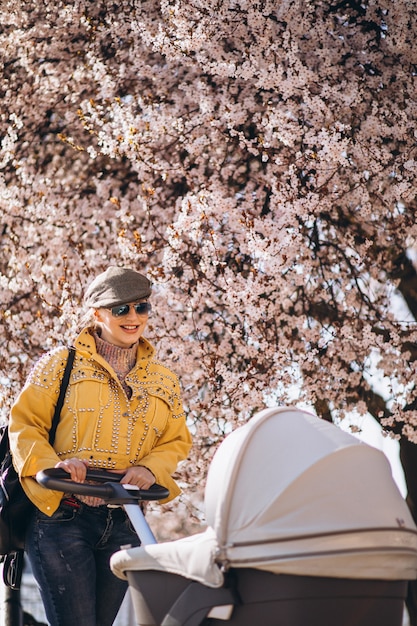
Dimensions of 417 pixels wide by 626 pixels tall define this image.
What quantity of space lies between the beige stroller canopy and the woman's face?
1073 mm

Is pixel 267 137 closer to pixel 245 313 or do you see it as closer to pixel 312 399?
pixel 245 313

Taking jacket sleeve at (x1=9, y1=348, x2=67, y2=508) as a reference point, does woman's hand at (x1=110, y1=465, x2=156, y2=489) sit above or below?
below

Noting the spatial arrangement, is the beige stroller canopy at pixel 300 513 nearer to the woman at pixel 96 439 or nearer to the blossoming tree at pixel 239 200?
the woman at pixel 96 439

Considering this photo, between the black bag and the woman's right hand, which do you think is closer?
the woman's right hand

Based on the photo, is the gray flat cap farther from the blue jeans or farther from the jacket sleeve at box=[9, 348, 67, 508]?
the blue jeans

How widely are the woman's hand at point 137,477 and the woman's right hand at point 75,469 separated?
0.64 ft

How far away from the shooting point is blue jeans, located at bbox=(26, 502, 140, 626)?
3268 millimetres

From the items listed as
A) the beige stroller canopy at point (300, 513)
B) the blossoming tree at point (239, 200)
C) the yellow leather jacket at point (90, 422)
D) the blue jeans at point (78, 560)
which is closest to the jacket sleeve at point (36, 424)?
the yellow leather jacket at point (90, 422)

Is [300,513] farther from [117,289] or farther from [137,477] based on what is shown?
[117,289]

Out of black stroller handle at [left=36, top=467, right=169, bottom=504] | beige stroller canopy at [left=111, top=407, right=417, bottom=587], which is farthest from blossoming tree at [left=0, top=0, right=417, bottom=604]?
beige stroller canopy at [left=111, top=407, right=417, bottom=587]

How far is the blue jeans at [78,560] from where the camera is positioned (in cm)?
327

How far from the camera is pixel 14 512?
343 centimetres

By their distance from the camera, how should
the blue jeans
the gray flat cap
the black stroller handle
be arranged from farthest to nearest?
the gray flat cap, the blue jeans, the black stroller handle

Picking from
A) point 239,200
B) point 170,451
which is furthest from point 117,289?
point 239,200
